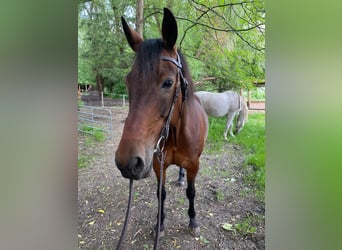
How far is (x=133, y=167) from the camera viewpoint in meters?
0.51

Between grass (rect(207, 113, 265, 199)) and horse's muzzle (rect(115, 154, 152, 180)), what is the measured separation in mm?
346

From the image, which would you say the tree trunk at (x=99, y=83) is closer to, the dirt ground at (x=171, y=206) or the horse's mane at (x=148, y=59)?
the dirt ground at (x=171, y=206)

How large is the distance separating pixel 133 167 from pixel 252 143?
0.47 meters

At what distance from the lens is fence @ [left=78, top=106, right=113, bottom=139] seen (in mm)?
738

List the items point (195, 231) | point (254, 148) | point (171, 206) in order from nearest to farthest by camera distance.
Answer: point (254, 148)
point (195, 231)
point (171, 206)

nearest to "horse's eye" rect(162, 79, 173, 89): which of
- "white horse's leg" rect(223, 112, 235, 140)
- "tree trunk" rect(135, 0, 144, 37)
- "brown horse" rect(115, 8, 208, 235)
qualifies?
"brown horse" rect(115, 8, 208, 235)

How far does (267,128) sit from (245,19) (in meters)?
0.43

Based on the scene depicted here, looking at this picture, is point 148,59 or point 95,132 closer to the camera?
point 148,59

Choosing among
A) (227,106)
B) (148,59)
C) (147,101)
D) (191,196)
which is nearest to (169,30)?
(148,59)

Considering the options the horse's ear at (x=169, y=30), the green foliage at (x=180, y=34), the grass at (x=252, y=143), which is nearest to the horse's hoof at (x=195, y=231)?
the grass at (x=252, y=143)

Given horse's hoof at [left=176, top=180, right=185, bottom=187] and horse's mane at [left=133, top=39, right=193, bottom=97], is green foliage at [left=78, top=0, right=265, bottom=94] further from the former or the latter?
horse's hoof at [left=176, top=180, right=185, bottom=187]

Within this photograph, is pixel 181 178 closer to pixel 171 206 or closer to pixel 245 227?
pixel 171 206

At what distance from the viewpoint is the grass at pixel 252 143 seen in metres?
0.67
